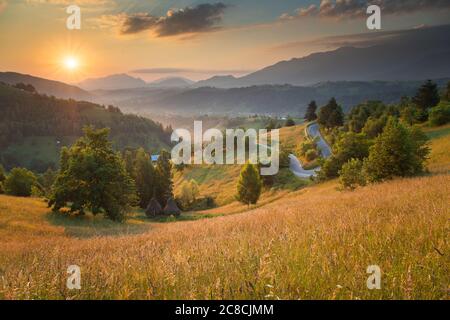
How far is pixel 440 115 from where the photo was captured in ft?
222

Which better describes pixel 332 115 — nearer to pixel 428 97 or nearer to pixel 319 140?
pixel 319 140

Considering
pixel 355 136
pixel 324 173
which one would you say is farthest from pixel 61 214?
pixel 355 136

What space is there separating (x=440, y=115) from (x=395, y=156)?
4859 centimetres

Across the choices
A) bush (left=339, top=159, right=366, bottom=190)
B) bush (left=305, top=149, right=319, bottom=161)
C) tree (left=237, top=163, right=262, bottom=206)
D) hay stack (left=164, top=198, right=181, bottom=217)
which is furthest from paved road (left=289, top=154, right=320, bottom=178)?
bush (left=339, top=159, right=366, bottom=190)

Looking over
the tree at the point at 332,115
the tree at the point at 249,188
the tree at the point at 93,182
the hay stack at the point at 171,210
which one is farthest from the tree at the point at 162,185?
the tree at the point at 332,115

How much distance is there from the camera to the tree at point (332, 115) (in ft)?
325

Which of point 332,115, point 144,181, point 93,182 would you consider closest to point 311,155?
point 332,115

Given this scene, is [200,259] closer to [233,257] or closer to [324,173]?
[233,257]

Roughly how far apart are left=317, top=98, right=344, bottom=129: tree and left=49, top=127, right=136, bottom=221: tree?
7676 centimetres

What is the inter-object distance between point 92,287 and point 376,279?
3.54m

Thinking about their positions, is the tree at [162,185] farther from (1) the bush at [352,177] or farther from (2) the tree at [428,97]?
(2) the tree at [428,97]

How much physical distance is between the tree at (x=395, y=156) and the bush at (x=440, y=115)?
148 ft

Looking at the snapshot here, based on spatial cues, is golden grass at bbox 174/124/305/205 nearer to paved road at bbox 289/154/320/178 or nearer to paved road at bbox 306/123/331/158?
paved road at bbox 306/123/331/158

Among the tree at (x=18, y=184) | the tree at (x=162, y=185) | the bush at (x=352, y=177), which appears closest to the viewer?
the bush at (x=352, y=177)
